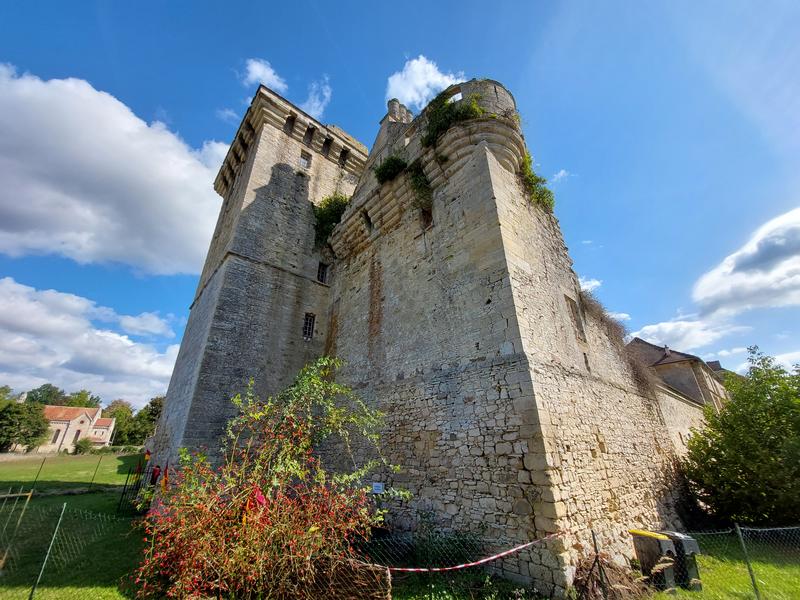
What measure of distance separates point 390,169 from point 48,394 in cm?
10351

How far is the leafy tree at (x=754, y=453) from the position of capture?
8016 millimetres

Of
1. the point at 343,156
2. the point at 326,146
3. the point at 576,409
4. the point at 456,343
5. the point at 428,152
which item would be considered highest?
the point at 343,156

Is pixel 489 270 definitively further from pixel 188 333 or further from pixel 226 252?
pixel 188 333

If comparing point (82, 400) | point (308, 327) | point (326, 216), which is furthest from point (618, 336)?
point (82, 400)

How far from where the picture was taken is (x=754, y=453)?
8.61 meters

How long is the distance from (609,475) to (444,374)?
145 inches

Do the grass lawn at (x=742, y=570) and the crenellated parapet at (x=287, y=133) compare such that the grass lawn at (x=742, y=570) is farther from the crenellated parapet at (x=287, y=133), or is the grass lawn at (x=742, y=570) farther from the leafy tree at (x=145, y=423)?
the leafy tree at (x=145, y=423)

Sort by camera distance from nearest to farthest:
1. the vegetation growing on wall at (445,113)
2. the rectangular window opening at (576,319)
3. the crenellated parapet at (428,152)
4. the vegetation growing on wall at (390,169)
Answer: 1. the crenellated parapet at (428,152)
2. the vegetation growing on wall at (445,113)
3. the rectangular window opening at (576,319)
4. the vegetation growing on wall at (390,169)

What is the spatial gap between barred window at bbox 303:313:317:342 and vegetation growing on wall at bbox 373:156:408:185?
532 centimetres

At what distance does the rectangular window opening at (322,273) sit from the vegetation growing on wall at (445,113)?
6.30m

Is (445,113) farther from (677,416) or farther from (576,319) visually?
(677,416)

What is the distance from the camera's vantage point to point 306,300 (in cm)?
1197

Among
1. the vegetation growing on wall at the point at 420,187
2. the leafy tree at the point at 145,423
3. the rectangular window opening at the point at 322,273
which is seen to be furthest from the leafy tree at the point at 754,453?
the leafy tree at the point at 145,423

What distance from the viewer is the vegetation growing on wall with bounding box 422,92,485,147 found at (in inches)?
314
